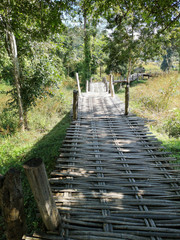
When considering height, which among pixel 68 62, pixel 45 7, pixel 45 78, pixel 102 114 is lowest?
pixel 102 114

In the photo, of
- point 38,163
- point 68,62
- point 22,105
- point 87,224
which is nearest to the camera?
point 38,163

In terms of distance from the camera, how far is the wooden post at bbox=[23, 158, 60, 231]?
1390 millimetres

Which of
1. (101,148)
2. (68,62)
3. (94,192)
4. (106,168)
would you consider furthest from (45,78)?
(68,62)

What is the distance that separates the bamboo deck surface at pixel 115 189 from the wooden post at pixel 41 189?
21 cm

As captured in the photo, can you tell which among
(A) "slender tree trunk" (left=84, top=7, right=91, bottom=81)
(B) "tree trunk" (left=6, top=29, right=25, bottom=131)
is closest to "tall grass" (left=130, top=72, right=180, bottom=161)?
(B) "tree trunk" (left=6, top=29, right=25, bottom=131)

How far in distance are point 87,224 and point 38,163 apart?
1.04 m

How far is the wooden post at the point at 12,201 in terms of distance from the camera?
4.76 ft

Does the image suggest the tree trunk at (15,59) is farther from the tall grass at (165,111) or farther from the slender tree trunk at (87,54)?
the slender tree trunk at (87,54)

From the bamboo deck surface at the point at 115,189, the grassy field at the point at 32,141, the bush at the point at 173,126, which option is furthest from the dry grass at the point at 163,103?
the grassy field at the point at 32,141

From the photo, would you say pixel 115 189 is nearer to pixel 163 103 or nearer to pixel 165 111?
pixel 165 111

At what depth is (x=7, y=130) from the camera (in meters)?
5.53

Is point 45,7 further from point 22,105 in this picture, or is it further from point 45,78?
point 22,105

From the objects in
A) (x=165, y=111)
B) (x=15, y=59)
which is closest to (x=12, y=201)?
(x=15, y=59)

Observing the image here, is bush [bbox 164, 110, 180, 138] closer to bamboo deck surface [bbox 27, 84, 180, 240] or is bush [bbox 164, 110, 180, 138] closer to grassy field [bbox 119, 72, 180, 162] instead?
grassy field [bbox 119, 72, 180, 162]
